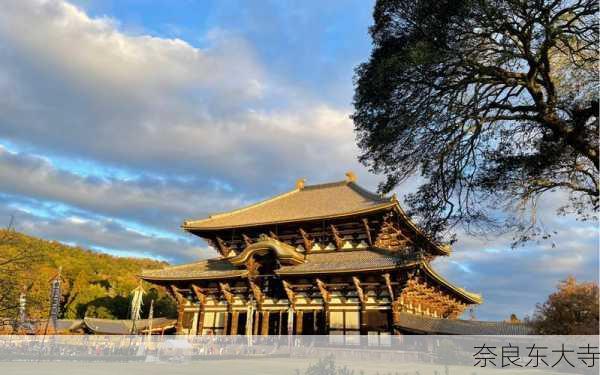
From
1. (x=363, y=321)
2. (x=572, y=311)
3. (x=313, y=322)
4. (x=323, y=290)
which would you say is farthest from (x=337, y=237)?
(x=572, y=311)

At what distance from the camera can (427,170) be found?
11039 millimetres

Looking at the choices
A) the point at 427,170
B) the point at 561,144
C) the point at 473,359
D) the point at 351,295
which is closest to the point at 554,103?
the point at 561,144

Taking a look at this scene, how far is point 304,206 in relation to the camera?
2981 centimetres

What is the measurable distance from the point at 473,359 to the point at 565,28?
14.3m

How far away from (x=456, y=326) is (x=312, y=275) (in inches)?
313

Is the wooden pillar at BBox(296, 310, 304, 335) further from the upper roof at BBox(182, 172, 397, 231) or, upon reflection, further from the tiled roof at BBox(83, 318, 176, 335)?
the tiled roof at BBox(83, 318, 176, 335)

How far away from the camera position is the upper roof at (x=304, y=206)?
2630cm

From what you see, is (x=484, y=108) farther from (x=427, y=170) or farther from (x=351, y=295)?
(x=351, y=295)

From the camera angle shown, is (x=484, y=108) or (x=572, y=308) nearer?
(x=484, y=108)

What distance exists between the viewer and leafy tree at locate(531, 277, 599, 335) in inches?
431

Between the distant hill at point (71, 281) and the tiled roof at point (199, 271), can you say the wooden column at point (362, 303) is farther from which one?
the distant hill at point (71, 281)

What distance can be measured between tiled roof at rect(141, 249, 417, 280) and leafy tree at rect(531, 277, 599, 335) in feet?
25.9

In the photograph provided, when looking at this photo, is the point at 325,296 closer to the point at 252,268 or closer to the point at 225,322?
the point at 252,268

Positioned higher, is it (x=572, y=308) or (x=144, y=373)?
(x=572, y=308)
